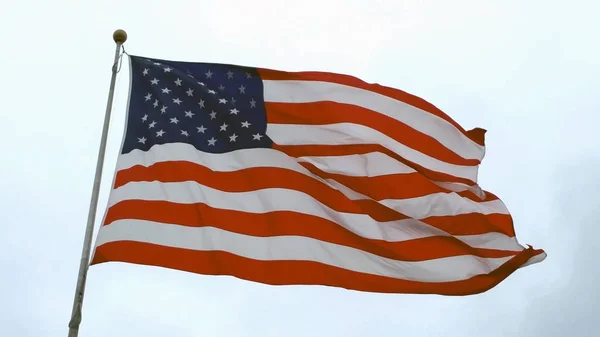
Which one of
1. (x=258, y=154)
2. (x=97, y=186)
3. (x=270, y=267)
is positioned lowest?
(x=270, y=267)

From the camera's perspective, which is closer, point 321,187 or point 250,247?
point 250,247

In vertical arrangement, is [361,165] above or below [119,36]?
below

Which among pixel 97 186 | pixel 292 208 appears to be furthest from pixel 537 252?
pixel 97 186

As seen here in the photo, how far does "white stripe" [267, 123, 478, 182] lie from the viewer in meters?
14.9

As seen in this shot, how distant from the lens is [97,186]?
1284 centimetres

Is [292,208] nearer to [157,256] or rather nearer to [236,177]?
[236,177]

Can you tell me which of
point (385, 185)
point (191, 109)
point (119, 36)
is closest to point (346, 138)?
point (385, 185)

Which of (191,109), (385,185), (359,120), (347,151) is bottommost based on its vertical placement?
(385,185)

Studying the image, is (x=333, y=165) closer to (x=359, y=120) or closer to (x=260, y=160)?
(x=359, y=120)

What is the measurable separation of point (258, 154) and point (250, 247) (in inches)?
64.7

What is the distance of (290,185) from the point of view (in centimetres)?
1448

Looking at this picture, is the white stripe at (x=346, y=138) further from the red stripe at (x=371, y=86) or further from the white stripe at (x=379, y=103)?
the red stripe at (x=371, y=86)

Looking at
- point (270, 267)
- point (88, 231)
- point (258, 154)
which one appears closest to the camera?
point (88, 231)

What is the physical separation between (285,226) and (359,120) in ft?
7.54
